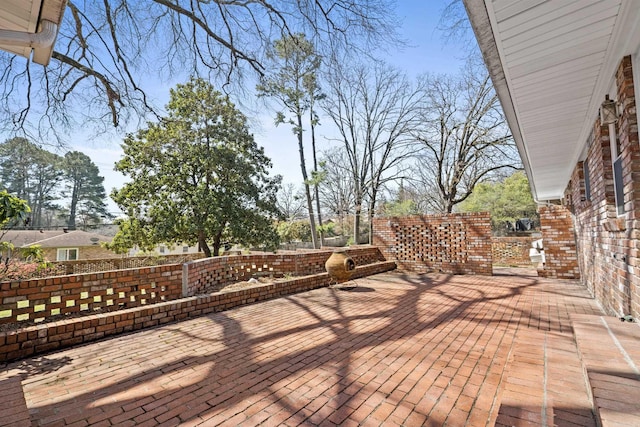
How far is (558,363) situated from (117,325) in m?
4.73

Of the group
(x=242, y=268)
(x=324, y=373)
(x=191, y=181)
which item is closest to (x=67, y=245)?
(x=191, y=181)

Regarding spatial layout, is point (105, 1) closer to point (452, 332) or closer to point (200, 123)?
point (452, 332)

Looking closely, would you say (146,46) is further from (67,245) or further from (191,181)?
(67,245)

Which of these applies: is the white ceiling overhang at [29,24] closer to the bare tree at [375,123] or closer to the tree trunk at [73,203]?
the bare tree at [375,123]

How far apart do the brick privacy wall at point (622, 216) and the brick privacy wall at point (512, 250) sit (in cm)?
889

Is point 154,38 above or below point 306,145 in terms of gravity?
below

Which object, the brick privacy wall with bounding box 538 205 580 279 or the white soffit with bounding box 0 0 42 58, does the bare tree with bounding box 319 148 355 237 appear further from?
the white soffit with bounding box 0 0 42 58

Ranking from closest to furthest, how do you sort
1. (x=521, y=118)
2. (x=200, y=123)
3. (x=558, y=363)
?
(x=558, y=363) → (x=521, y=118) → (x=200, y=123)

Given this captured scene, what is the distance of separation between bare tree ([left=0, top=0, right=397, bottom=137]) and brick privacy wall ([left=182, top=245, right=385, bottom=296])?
3455 millimetres

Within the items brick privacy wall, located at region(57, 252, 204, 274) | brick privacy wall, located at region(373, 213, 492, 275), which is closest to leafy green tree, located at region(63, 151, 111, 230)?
brick privacy wall, located at region(57, 252, 204, 274)

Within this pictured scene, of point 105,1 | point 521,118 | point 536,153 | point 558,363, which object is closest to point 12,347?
point 105,1

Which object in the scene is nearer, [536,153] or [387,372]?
[387,372]

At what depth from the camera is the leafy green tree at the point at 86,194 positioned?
30.8 m

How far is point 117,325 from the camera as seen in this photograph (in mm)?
3834
